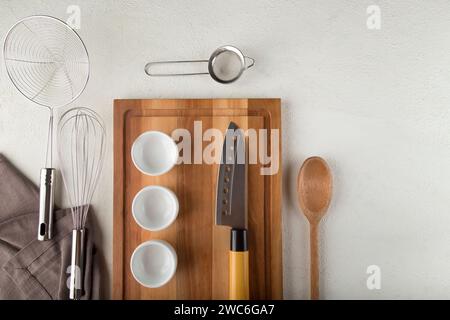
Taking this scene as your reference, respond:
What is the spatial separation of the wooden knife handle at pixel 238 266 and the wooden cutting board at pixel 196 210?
0.05 m

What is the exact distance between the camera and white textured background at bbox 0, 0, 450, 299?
2.51 ft

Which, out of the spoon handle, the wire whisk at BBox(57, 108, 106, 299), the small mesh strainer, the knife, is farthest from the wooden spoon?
the wire whisk at BBox(57, 108, 106, 299)

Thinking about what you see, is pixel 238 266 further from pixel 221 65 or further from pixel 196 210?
pixel 221 65

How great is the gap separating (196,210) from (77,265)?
0.28 m

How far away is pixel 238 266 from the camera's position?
68cm

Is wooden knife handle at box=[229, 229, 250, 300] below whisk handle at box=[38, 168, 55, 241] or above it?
below

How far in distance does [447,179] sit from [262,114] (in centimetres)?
47

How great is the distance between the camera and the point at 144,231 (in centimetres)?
74

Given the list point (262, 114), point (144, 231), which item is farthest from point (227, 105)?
point (144, 231)

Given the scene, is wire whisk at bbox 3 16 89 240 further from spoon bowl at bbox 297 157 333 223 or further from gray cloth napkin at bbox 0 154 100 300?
spoon bowl at bbox 297 157 333 223

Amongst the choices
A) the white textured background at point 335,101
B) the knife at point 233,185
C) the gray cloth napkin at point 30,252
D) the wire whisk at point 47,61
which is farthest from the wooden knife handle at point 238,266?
the wire whisk at point 47,61

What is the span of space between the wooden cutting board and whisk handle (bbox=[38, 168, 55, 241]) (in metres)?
0.14

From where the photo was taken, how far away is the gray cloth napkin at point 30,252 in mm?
729

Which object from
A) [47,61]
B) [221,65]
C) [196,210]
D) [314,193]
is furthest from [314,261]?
[47,61]
